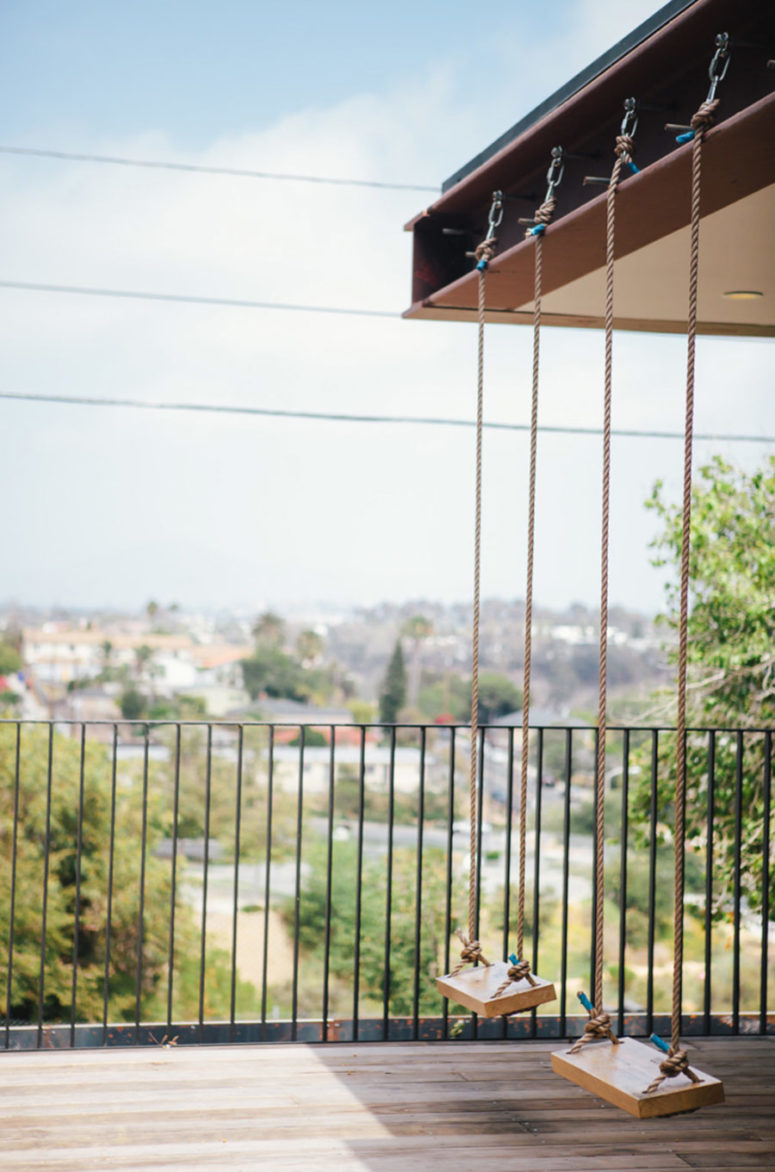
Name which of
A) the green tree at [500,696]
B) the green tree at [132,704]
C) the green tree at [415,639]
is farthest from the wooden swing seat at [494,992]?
the green tree at [415,639]

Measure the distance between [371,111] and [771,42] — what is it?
41.1m

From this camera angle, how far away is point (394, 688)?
34906mm

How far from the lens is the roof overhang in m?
1.91

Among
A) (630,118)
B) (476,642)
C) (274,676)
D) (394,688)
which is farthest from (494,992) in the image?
(394,688)

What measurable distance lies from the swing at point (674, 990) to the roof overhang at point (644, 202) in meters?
0.08

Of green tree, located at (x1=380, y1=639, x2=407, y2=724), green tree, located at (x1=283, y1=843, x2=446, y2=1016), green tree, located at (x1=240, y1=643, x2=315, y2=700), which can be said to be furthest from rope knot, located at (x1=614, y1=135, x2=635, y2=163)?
green tree, located at (x1=240, y1=643, x2=315, y2=700)

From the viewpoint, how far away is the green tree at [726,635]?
709 cm

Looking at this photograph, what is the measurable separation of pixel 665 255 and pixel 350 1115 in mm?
2230

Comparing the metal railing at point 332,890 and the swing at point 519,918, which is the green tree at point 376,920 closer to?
the metal railing at point 332,890

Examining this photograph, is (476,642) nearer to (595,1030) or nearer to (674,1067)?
(595,1030)

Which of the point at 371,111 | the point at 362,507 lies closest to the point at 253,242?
the point at 371,111

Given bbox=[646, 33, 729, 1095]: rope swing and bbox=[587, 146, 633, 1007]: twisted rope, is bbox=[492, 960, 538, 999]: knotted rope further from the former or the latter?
bbox=[646, 33, 729, 1095]: rope swing

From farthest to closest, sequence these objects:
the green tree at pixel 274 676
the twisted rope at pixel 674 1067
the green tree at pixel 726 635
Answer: the green tree at pixel 274 676 < the green tree at pixel 726 635 < the twisted rope at pixel 674 1067

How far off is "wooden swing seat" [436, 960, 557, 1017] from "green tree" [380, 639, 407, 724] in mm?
31317
